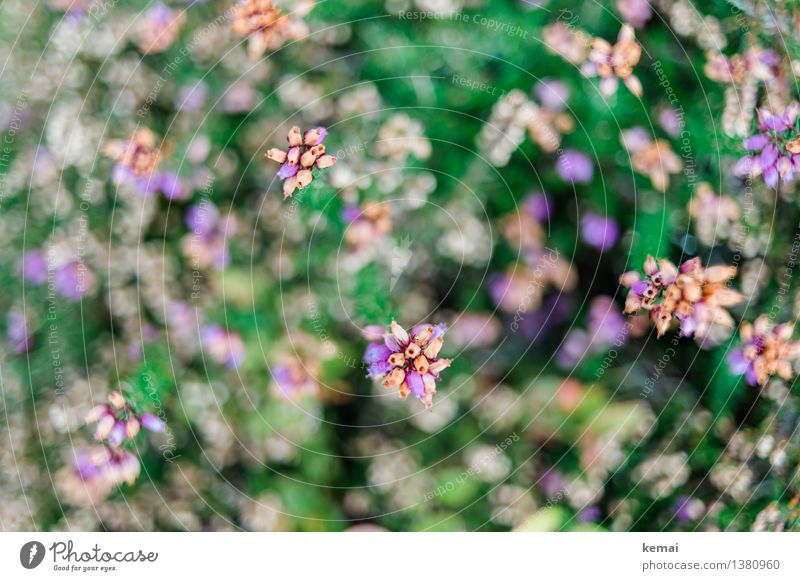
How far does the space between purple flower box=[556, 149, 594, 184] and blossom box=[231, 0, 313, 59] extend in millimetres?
328

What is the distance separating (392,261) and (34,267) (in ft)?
1.37

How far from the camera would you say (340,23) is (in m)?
0.68

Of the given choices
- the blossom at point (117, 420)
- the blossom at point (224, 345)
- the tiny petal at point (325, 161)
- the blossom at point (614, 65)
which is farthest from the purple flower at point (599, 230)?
the blossom at point (117, 420)

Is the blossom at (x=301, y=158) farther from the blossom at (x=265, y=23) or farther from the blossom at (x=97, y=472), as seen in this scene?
the blossom at (x=97, y=472)

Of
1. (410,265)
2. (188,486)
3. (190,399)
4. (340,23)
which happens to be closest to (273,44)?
(340,23)

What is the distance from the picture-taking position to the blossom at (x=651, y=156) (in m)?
0.69

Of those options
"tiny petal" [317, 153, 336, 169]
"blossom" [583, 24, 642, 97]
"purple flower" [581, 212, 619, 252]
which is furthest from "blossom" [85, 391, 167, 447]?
"blossom" [583, 24, 642, 97]

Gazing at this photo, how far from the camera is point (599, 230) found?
68 centimetres

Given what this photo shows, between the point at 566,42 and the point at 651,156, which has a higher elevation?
the point at 566,42

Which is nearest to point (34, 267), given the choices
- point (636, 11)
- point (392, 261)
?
point (392, 261)

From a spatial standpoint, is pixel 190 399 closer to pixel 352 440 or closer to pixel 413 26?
pixel 352 440
